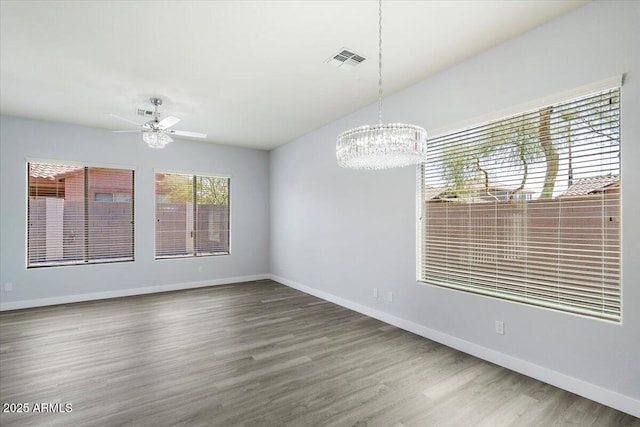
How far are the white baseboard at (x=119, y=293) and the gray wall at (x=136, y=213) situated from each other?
0.6 inches

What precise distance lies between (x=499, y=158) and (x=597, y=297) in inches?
53.6

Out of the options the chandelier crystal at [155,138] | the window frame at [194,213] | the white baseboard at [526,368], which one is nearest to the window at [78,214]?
the window frame at [194,213]

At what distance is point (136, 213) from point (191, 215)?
0.97 metres

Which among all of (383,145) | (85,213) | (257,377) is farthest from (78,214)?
(383,145)

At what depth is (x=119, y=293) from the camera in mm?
5457

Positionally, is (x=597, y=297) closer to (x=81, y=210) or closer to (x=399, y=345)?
(x=399, y=345)

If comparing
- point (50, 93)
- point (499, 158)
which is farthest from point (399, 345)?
point (50, 93)

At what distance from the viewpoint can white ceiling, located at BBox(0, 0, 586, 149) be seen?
2369mm

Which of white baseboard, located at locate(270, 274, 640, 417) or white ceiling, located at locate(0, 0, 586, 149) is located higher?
white ceiling, located at locate(0, 0, 586, 149)

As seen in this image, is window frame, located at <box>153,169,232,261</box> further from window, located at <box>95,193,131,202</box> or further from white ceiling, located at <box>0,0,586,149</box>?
white ceiling, located at <box>0,0,586,149</box>

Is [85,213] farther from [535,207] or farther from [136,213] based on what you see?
[535,207]

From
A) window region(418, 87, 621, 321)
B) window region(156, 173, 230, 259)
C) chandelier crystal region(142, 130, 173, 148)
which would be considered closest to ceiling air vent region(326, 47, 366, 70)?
window region(418, 87, 621, 321)

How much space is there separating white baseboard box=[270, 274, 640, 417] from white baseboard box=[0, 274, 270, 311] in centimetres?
338

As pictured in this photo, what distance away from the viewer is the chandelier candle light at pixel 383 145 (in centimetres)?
211
